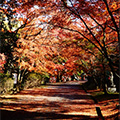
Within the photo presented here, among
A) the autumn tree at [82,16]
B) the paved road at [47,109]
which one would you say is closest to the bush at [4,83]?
the paved road at [47,109]

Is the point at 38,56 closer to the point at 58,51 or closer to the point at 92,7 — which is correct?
the point at 58,51

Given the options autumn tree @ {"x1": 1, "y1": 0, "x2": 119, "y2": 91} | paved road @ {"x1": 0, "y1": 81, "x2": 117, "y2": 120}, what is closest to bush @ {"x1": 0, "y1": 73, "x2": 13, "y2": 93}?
paved road @ {"x1": 0, "y1": 81, "x2": 117, "y2": 120}

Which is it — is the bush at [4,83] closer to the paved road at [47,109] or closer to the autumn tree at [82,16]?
the paved road at [47,109]

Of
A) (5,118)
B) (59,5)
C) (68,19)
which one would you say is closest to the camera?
(5,118)

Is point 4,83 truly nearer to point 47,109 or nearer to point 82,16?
point 47,109

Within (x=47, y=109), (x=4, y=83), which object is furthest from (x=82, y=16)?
(x=4, y=83)

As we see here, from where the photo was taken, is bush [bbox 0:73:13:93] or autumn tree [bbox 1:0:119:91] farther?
bush [bbox 0:73:13:93]

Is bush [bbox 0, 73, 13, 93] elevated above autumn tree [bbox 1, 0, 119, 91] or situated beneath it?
situated beneath

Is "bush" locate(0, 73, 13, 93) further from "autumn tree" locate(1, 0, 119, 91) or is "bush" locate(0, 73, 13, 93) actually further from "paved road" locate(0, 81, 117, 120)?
"autumn tree" locate(1, 0, 119, 91)

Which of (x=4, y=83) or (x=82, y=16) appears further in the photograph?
(x=4, y=83)

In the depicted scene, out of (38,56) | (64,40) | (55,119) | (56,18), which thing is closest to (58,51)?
(64,40)

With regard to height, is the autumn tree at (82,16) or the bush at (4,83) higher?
the autumn tree at (82,16)

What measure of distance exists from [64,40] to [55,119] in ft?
27.0

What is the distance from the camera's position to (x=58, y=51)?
44.3 feet
